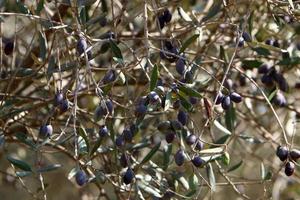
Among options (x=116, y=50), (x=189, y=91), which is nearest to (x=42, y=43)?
(x=116, y=50)

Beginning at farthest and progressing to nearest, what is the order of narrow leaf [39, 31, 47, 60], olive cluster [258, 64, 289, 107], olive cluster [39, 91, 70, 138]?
1. olive cluster [258, 64, 289, 107]
2. narrow leaf [39, 31, 47, 60]
3. olive cluster [39, 91, 70, 138]

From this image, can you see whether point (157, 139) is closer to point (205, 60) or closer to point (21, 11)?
point (205, 60)

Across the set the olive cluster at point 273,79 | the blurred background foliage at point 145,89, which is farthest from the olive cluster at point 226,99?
the olive cluster at point 273,79

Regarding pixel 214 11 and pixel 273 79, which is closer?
pixel 214 11

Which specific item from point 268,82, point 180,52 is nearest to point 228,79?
point 268,82

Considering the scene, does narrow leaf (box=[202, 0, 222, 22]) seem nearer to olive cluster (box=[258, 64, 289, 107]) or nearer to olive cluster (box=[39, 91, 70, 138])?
olive cluster (box=[258, 64, 289, 107])

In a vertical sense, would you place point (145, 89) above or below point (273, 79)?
above

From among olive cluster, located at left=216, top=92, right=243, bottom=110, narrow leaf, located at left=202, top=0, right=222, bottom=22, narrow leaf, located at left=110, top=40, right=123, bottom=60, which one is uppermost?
narrow leaf, located at left=110, top=40, right=123, bottom=60

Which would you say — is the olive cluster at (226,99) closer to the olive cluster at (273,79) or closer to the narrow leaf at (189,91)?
the narrow leaf at (189,91)

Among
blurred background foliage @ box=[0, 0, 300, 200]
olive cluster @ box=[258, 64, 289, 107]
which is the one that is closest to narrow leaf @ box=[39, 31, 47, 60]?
blurred background foliage @ box=[0, 0, 300, 200]

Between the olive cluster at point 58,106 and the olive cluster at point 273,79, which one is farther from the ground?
the olive cluster at point 58,106

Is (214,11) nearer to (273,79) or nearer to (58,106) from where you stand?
(273,79)
